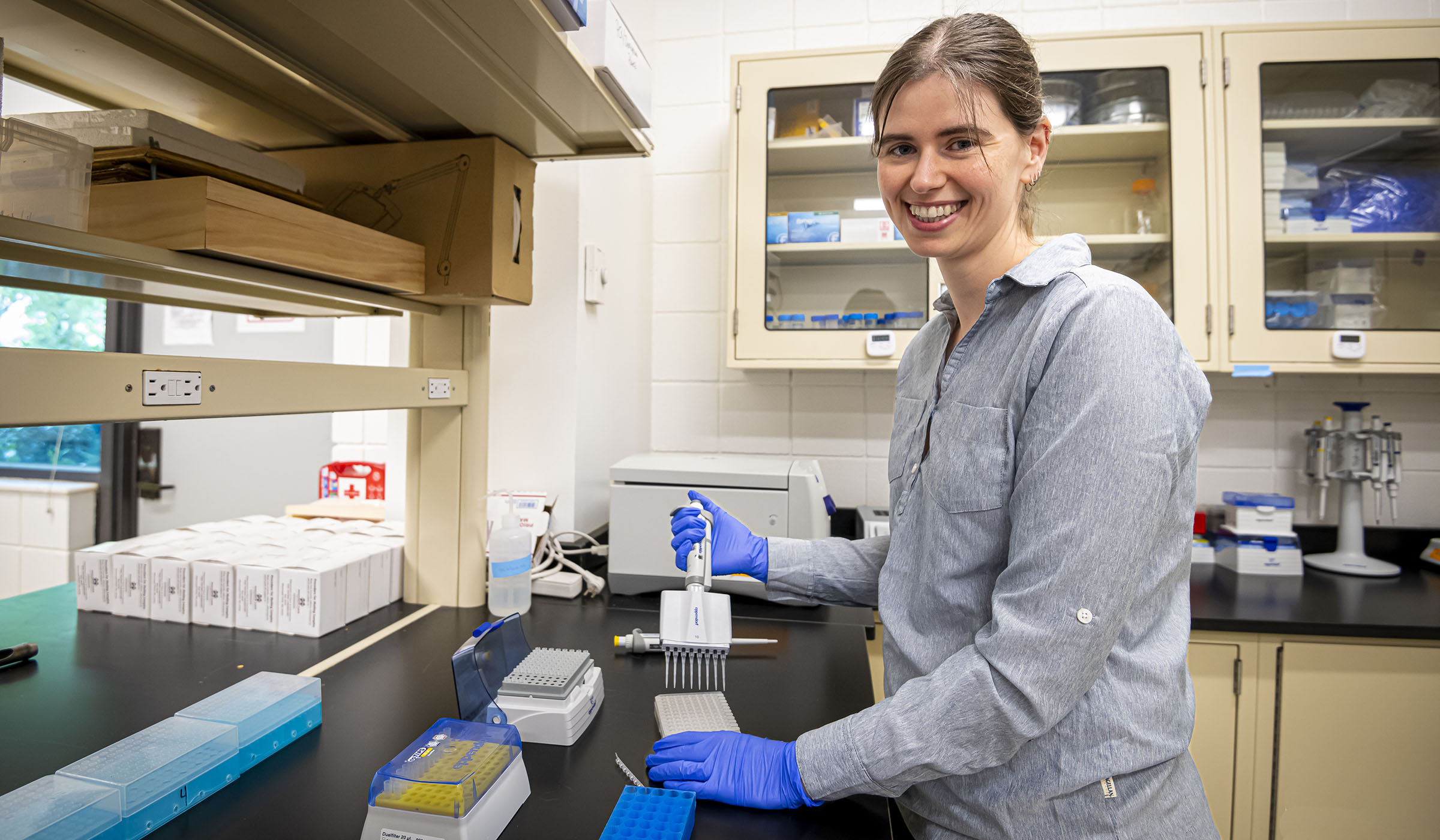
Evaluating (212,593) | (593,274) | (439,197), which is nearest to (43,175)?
(439,197)

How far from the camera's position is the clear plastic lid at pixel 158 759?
68 cm

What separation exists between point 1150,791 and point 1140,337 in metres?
0.47

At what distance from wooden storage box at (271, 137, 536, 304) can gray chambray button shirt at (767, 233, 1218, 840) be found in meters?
0.79

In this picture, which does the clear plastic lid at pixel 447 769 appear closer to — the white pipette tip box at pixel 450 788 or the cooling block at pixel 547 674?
the white pipette tip box at pixel 450 788

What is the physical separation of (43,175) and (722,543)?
0.93m

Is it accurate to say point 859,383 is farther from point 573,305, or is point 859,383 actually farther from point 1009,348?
point 1009,348

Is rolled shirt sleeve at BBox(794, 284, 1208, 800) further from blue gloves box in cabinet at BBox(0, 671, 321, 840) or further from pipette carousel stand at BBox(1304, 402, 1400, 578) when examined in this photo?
pipette carousel stand at BBox(1304, 402, 1400, 578)

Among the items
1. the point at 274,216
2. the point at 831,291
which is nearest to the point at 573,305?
the point at 831,291

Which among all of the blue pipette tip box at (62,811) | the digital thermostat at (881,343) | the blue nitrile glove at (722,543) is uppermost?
the digital thermostat at (881,343)

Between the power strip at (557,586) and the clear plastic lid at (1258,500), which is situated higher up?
the clear plastic lid at (1258,500)

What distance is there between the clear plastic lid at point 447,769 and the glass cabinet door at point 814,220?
1.31 meters

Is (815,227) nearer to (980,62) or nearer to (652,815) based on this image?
(980,62)

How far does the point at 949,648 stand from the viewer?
786mm

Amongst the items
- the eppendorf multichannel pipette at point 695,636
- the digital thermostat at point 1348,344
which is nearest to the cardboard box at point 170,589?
the eppendorf multichannel pipette at point 695,636
